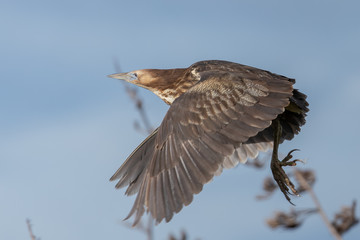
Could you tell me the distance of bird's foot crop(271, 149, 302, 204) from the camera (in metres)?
7.13

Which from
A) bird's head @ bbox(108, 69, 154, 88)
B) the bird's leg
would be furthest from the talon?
bird's head @ bbox(108, 69, 154, 88)

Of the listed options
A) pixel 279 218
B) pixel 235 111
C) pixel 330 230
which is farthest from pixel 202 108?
pixel 330 230

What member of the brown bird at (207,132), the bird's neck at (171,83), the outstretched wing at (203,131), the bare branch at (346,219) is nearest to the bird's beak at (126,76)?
the bird's neck at (171,83)

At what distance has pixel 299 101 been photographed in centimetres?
722

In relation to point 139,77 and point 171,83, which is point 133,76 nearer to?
point 139,77

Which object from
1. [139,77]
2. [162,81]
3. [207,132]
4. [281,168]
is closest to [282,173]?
[281,168]

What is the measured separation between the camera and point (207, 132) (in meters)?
6.18

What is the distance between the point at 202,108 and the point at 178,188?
1.03 meters

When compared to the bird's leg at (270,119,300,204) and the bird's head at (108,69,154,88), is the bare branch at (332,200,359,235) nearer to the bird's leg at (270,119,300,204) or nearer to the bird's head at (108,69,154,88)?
the bird's leg at (270,119,300,204)

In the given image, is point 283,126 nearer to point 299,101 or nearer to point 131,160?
point 299,101

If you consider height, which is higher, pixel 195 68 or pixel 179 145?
pixel 195 68

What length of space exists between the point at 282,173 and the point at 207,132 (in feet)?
5.03

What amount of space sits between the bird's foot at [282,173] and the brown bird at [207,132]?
0.04ft

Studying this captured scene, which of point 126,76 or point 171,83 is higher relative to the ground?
point 126,76
